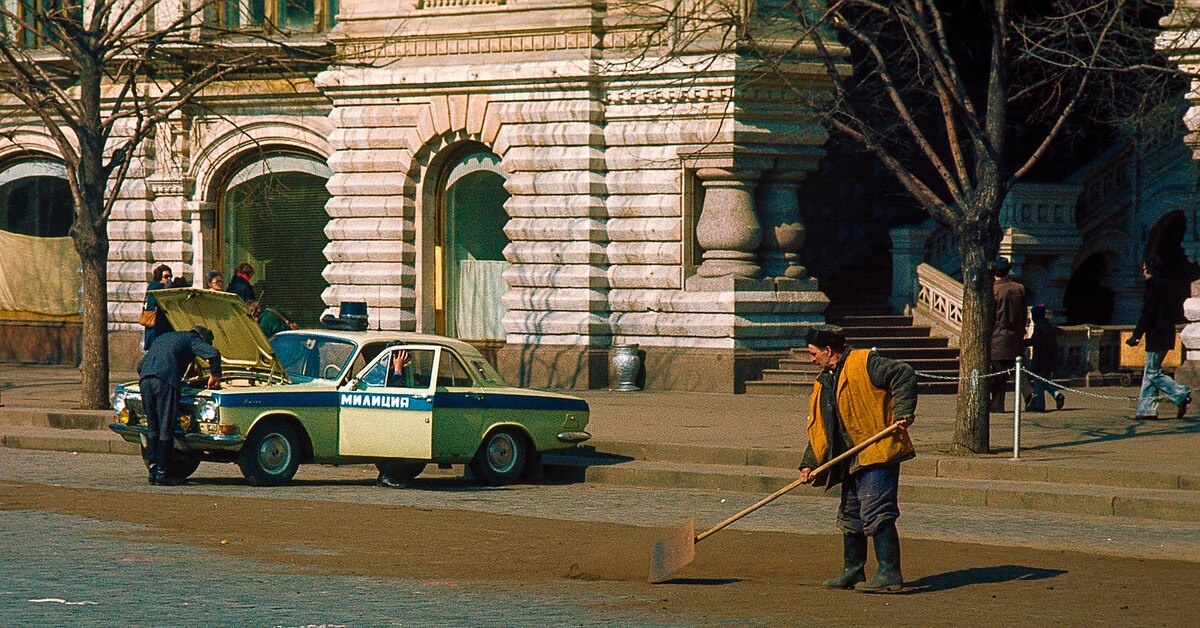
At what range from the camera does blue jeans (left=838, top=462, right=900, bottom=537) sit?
10367 millimetres

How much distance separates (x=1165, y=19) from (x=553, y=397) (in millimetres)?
10289

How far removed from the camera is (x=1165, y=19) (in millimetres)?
22016

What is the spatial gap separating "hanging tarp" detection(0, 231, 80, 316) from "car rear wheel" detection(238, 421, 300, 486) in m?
18.4

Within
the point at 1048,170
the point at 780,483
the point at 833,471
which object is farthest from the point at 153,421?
the point at 1048,170

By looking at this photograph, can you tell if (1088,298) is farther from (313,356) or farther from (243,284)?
(313,356)

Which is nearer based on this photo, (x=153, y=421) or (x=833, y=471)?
(x=833, y=471)

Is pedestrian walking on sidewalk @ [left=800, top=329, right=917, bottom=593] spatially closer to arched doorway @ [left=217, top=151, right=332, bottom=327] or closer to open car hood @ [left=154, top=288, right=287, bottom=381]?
open car hood @ [left=154, top=288, right=287, bottom=381]

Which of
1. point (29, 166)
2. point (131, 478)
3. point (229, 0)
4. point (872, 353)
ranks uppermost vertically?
point (229, 0)

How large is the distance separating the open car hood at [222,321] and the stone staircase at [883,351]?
9.37 metres

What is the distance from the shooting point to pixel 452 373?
16.4m

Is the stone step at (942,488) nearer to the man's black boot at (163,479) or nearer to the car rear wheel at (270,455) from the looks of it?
the car rear wheel at (270,455)

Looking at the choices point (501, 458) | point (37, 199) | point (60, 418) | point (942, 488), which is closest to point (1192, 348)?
point (942, 488)

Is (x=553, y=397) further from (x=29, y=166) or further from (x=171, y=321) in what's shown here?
(x=29, y=166)

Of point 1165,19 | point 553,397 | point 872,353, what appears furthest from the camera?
point 1165,19
